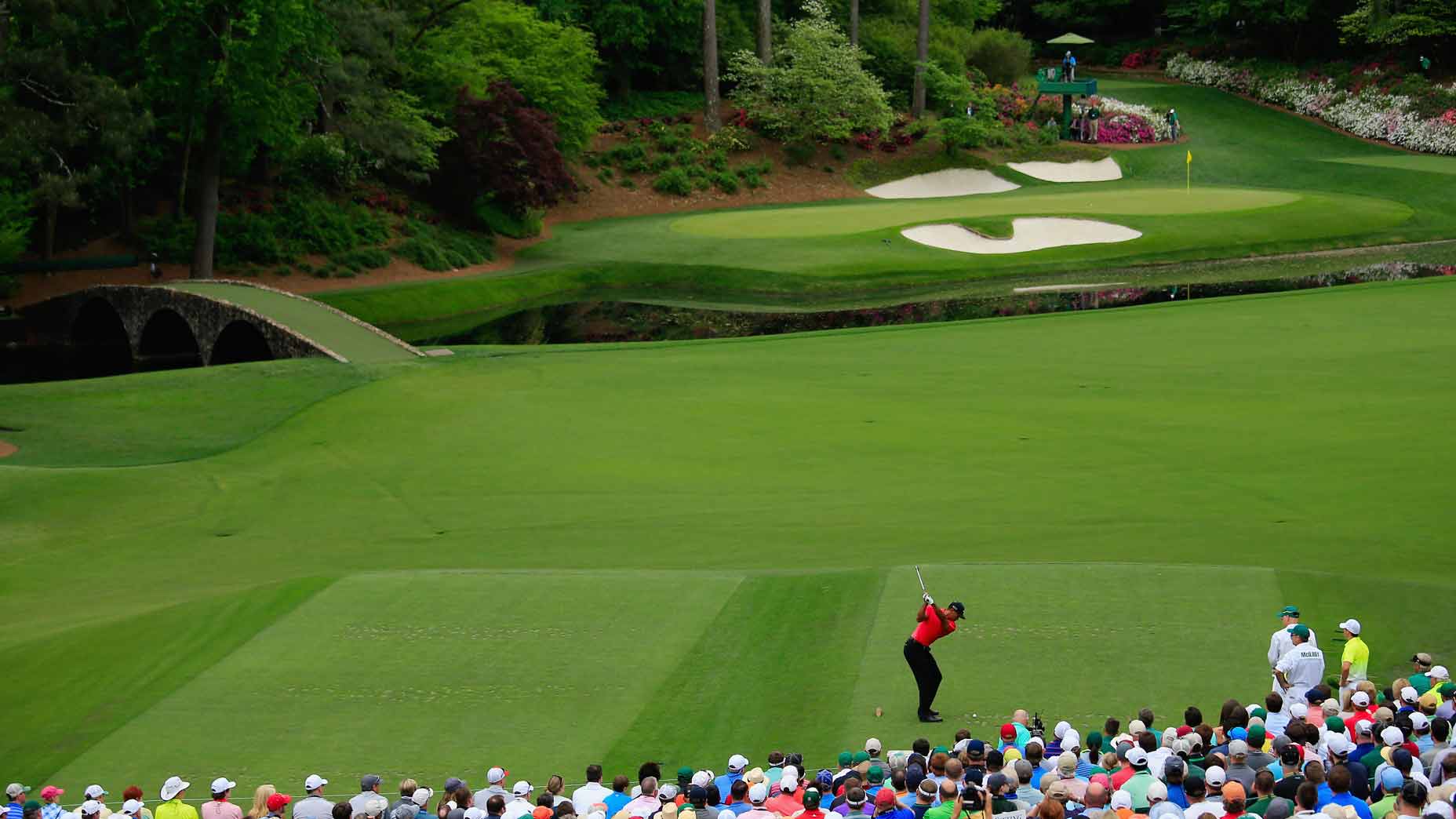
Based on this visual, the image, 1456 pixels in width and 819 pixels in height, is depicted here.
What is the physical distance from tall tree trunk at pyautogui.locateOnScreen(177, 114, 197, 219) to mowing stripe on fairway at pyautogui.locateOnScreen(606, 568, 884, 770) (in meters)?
36.5

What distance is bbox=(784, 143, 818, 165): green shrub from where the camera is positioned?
69.6 metres

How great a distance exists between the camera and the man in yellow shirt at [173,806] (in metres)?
11.2

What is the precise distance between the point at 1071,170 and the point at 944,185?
5.57 metres

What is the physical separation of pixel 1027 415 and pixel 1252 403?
4010 mm

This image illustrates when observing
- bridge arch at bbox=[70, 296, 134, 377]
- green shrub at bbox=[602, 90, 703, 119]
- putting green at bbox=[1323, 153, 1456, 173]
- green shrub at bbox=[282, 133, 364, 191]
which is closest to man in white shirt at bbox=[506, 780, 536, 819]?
bridge arch at bbox=[70, 296, 134, 377]

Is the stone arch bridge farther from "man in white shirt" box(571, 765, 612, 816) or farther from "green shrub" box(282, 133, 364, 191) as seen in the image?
"man in white shirt" box(571, 765, 612, 816)

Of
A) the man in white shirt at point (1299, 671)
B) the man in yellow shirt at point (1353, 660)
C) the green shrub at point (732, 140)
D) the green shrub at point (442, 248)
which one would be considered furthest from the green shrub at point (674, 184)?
the man in white shirt at point (1299, 671)

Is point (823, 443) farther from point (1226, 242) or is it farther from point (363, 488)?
point (1226, 242)

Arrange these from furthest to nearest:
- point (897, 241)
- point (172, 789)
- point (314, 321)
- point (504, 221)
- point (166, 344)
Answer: point (504, 221) < point (897, 241) < point (166, 344) < point (314, 321) < point (172, 789)

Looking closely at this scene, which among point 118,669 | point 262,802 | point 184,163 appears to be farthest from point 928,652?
point 184,163

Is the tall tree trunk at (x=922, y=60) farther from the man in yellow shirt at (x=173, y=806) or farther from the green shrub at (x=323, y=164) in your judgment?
the man in yellow shirt at (x=173, y=806)

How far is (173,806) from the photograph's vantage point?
37.1ft

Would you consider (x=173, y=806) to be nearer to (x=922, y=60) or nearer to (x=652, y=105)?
(x=652, y=105)

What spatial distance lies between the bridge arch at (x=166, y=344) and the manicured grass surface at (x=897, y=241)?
185 inches
